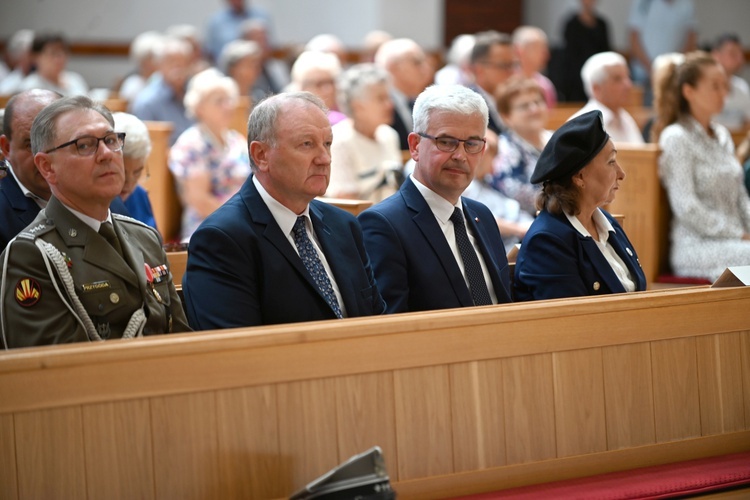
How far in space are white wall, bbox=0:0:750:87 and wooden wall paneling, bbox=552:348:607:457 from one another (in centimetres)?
811

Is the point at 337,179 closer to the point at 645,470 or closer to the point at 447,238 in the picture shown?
the point at 447,238

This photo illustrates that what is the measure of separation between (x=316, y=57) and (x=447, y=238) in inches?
Result: 137

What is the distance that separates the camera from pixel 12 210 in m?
2.75

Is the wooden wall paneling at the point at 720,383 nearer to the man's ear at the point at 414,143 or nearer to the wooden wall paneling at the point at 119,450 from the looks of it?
the man's ear at the point at 414,143

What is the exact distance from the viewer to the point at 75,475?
1.83 metres

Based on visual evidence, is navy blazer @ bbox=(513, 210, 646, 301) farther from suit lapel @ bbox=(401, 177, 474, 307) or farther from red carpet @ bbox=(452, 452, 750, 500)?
red carpet @ bbox=(452, 452, 750, 500)

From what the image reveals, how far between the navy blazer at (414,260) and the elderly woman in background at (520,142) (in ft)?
6.27

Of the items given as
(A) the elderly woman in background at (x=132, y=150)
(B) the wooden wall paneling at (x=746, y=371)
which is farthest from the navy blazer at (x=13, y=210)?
(B) the wooden wall paneling at (x=746, y=371)

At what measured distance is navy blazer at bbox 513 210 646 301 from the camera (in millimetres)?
2852


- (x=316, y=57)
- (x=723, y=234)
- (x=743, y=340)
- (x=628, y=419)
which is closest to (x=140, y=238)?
(x=628, y=419)

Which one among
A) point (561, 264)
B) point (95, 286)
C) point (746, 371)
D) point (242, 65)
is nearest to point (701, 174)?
point (561, 264)

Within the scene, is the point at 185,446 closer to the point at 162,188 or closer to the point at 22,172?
the point at 22,172

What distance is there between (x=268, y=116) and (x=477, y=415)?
38.7 inches

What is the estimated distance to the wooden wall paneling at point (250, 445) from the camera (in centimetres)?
192
